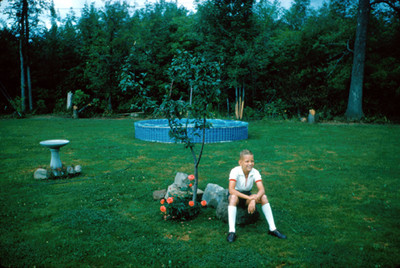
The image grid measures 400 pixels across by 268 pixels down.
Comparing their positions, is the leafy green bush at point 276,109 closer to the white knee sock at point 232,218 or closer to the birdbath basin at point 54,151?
the birdbath basin at point 54,151

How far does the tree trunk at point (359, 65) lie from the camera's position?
49.3 feet

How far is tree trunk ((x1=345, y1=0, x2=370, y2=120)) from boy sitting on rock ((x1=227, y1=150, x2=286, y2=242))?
1394cm

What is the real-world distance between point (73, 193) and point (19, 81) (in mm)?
19249

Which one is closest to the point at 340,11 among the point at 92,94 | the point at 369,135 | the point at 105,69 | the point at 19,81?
the point at 369,135

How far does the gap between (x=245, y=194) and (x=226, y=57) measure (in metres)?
13.6

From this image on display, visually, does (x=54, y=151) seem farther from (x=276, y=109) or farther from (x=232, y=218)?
(x=276, y=109)

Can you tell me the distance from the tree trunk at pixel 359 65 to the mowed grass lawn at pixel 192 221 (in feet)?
26.3

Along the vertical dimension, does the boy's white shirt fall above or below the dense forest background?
below

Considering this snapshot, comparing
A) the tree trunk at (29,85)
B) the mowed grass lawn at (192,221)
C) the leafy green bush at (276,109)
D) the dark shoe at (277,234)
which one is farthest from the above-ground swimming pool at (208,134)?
the tree trunk at (29,85)

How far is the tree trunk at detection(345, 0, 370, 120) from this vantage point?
1502 cm

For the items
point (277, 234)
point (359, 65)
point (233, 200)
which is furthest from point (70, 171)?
point (359, 65)

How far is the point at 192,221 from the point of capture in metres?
3.92

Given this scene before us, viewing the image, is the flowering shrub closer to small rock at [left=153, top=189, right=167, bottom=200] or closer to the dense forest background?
small rock at [left=153, top=189, right=167, bottom=200]

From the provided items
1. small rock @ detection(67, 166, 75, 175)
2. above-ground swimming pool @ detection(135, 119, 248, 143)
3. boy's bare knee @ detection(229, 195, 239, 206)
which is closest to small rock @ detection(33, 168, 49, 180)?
small rock @ detection(67, 166, 75, 175)
